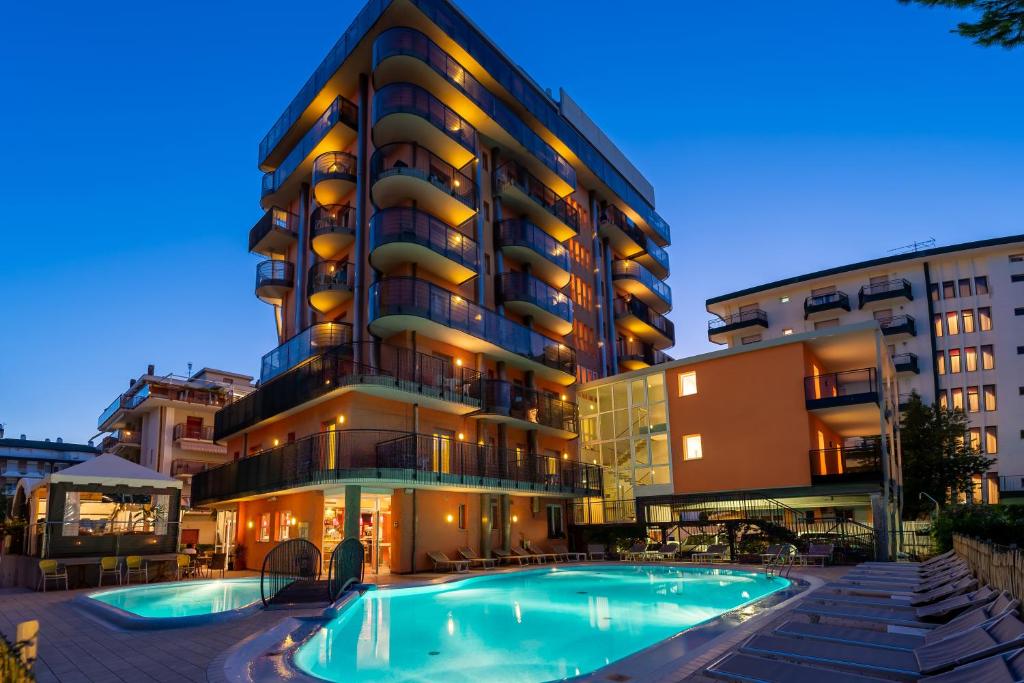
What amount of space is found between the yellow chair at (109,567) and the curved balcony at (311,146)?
53.7 ft

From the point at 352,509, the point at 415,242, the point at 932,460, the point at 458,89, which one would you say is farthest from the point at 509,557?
the point at 932,460

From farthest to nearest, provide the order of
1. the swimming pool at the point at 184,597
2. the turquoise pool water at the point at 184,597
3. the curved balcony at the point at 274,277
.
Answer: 1. the curved balcony at the point at 274,277
2. the turquoise pool water at the point at 184,597
3. the swimming pool at the point at 184,597

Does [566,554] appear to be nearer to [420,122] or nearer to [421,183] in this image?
[421,183]

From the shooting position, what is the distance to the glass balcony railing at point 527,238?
89.7ft

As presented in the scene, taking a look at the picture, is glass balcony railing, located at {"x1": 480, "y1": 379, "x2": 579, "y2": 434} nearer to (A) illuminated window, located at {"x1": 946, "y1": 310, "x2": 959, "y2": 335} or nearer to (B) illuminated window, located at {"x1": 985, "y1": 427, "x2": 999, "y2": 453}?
(B) illuminated window, located at {"x1": 985, "y1": 427, "x2": 999, "y2": 453}

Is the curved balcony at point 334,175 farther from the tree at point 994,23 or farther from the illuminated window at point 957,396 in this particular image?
the illuminated window at point 957,396

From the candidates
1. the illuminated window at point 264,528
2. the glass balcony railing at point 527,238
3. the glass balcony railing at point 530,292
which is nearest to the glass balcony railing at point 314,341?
the illuminated window at point 264,528

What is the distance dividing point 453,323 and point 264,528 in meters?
11.2

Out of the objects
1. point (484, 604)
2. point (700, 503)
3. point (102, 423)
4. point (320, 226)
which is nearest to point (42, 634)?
point (484, 604)

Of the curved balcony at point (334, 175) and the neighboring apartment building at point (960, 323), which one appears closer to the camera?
the curved balcony at point (334, 175)

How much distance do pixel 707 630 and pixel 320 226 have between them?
20.6m

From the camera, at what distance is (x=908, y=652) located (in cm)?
544

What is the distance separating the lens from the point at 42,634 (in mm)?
10125

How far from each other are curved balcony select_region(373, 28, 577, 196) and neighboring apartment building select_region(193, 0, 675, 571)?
3.4 inches
